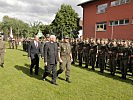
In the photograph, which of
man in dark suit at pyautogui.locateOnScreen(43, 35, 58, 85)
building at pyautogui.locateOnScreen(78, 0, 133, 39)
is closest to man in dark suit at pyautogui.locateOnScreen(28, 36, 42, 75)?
man in dark suit at pyautogui.locateOnScreen(43, 35, 58, 85)

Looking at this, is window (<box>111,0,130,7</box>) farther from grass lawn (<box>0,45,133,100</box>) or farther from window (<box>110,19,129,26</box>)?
grass lawn (<box>0,45,133,100</box>)

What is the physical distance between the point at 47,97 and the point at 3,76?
408 cm

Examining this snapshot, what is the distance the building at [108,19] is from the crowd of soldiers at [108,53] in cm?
1335

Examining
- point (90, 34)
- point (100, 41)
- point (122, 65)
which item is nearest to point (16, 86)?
point (122, 65)

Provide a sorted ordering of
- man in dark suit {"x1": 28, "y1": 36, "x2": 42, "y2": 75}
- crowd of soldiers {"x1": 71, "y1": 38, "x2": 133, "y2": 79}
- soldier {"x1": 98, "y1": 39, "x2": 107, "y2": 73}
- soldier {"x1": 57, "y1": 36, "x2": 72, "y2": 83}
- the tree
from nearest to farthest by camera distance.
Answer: soldier {"x1": 57, "y1": 36, "x2": 72, "y2": 83}, crowd of soldiers {"x1": 71, "y1": 38, "x2": 133, "y2": 79}, man in dark suit {"x1": 28, "y1": 36, "x2": 42, "y2": 75}, soldier {"x1": 98, "y1": 39, "x2": 107, "y2": 73}, the tree

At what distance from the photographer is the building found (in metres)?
27.8

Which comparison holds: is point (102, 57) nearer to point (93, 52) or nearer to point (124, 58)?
point (93, 52)

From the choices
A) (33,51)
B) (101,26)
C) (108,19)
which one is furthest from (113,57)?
(101,26)

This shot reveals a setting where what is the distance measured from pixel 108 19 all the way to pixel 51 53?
23.0m

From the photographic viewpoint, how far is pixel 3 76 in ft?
36.6

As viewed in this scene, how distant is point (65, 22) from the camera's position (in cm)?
5838

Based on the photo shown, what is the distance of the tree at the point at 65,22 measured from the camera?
5712 centimetres

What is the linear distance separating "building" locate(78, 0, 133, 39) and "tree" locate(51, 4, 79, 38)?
1977 centimetres

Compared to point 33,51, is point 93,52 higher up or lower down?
lower down
